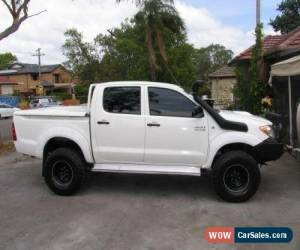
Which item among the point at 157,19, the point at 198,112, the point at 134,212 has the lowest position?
the point at 134,212

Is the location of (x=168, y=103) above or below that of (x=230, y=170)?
above

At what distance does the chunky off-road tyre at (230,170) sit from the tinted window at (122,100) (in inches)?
66.4

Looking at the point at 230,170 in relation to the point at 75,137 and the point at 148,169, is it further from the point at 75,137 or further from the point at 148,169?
the point at 75,137

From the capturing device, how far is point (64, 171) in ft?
23.4

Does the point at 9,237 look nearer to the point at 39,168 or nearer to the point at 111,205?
the point at 111,205

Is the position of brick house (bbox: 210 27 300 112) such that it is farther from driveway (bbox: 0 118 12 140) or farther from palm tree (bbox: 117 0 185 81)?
driveway (bbox: 0 118 12 140)

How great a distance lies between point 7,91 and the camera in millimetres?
68375

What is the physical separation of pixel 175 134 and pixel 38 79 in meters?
76.8

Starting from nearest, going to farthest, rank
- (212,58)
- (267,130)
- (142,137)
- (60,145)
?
(267,130)
(142,137)
(60,145)
(212,58)

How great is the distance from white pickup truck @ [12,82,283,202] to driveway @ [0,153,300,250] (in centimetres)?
45

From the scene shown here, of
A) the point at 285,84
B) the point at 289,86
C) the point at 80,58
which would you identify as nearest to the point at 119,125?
the point at 289,86

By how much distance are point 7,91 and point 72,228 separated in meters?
67.3

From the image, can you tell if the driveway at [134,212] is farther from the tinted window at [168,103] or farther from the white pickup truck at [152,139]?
the tinted window at [168,103]

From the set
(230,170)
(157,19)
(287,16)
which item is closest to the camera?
(230,170)
